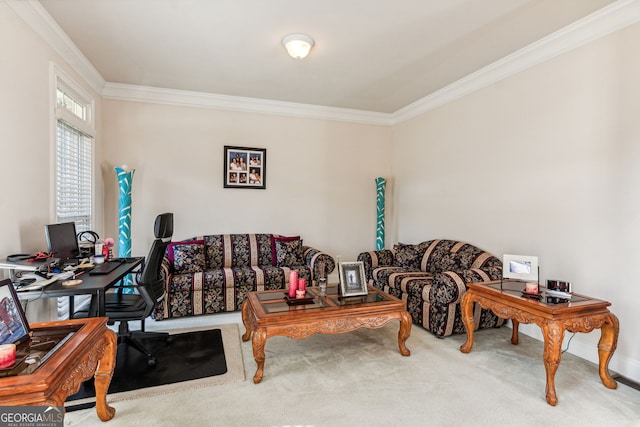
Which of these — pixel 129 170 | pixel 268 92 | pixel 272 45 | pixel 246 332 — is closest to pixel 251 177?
pixel 268 92

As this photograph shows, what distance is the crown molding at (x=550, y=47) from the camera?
99.0 inches

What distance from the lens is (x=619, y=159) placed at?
2564 mm

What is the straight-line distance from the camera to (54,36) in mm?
2908

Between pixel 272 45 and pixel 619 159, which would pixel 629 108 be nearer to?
pixel 619 159

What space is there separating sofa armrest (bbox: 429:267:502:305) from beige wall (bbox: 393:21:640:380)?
→ 1.67 feet

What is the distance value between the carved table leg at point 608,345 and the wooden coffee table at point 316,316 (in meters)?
1.35

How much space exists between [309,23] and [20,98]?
237 centimetres

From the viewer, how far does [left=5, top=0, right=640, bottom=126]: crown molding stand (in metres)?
2.57

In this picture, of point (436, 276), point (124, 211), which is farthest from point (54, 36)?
point (436, 276)

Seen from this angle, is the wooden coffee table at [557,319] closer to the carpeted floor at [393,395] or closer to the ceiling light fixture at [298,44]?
the carpeted floor at [393,395]

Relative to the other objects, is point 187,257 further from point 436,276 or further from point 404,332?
point 436,276

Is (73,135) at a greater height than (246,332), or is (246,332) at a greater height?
(73,135)

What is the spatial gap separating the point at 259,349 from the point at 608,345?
250 cm

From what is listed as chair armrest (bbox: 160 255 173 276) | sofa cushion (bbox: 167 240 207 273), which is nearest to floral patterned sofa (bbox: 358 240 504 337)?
sofa cushion (bbox: 167 240 207 273)
